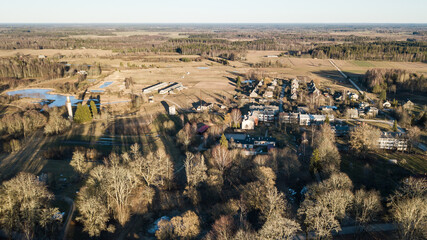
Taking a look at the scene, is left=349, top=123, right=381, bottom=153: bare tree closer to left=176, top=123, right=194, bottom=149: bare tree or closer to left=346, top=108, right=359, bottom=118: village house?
left=346, top=108, right=359, bottom=118: village house

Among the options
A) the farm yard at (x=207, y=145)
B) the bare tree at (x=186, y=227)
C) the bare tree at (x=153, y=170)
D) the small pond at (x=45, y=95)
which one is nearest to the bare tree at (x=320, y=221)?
the farm yard at (x=207, y=145)

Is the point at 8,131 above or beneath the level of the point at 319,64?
beneath

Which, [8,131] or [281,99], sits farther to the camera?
[281,99]

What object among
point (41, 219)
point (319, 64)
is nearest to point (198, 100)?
point (41, 219)

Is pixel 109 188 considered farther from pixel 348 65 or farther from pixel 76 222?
pixel 348 65

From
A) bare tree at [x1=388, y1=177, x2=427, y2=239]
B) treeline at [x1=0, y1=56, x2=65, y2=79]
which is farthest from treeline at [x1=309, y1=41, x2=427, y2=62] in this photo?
bare tree at [x1=388, y1=177, x2=427, y2=239]

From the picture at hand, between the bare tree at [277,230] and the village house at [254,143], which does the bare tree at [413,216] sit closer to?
the bare tree at [277,230]
